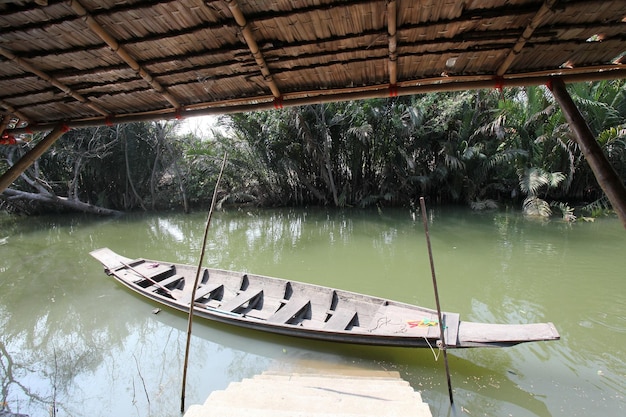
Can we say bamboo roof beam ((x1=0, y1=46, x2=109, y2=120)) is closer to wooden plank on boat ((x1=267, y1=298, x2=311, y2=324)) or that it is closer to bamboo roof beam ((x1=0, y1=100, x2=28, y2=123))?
bamboo roof beam ((x1=0, y1=100, x2=28, y2=123))

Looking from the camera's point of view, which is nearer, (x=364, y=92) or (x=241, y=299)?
(x=364, y=92)

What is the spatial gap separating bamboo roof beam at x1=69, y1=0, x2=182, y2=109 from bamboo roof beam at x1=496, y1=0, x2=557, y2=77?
1994mm

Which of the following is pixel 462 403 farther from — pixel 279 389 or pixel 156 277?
pixel 156 277

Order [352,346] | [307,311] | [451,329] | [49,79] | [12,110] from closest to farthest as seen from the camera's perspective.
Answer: [49,79] → [12,110] → [451,329] → [352,346] → [307,311]

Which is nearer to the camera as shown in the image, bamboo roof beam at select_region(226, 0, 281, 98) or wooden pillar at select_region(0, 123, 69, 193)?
bamboo roof beam at select_region(226, 0, 281, 98)

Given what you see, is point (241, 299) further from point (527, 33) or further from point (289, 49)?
point (527, 33)

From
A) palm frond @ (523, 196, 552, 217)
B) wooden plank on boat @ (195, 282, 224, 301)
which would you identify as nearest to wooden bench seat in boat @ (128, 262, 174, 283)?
wooden plank on boat @ (195, 282, 224, 301)

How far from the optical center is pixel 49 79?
2.03 metres

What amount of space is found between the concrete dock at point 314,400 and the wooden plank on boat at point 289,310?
1134 millimetres

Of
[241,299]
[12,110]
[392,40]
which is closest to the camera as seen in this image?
[392,40]

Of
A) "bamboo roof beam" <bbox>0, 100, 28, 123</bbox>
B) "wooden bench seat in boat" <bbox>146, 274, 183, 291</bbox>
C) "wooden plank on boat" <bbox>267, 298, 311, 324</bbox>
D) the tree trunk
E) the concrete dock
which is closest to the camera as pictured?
the concrete dock

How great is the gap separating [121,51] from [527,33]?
79.9 inches

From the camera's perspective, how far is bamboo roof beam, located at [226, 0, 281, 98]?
58.4 inches

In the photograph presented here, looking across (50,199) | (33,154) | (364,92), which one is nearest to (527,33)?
(364,92)
